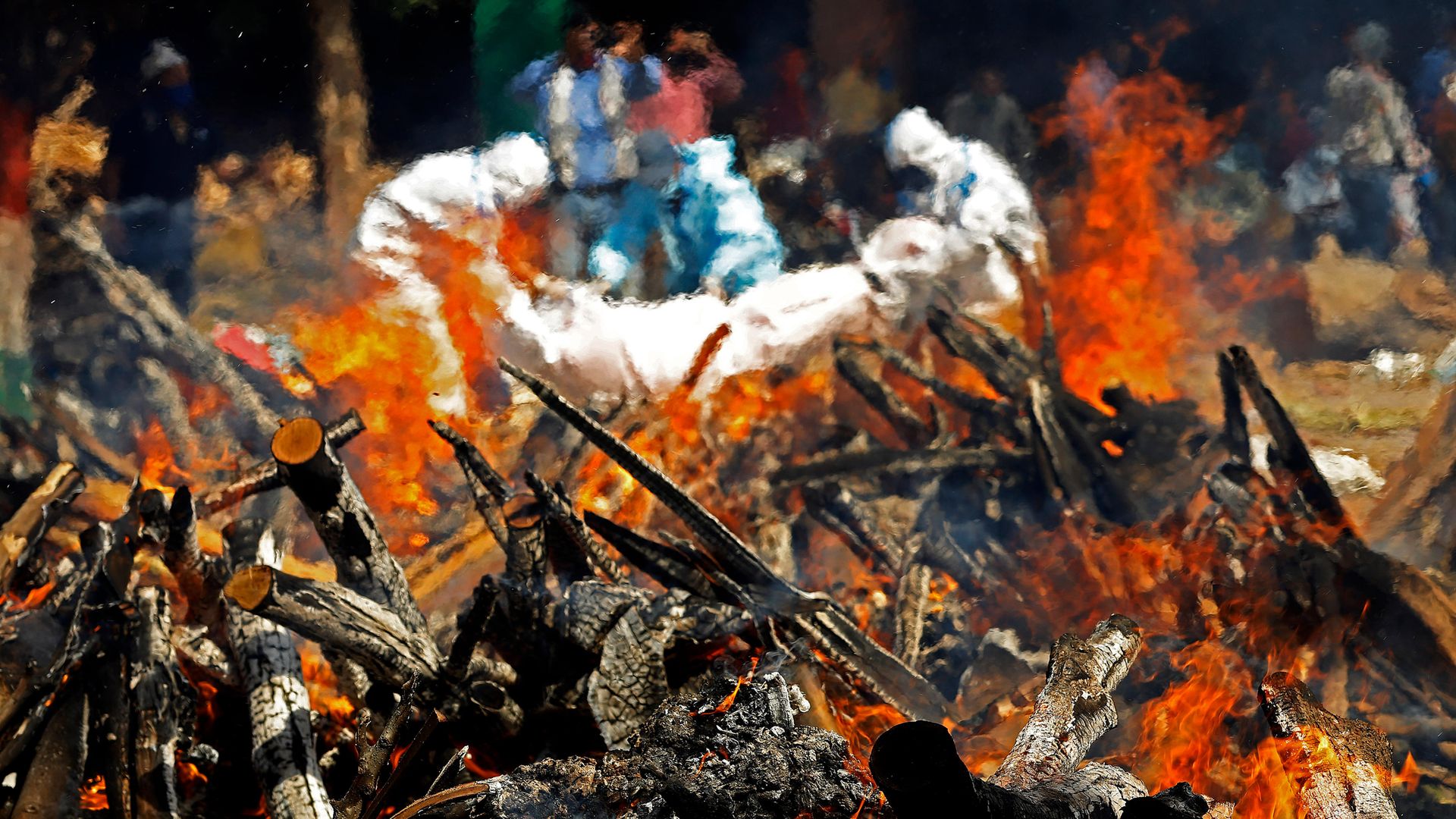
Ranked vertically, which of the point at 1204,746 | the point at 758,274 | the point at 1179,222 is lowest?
the point at 1204,746

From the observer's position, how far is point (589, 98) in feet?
33.2

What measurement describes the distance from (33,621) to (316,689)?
2.04 meters

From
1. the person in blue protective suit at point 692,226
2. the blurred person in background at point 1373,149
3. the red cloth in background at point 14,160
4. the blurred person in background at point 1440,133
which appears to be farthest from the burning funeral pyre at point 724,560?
the blurred person in background at point 1440,133

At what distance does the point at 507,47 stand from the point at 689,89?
2010 mm

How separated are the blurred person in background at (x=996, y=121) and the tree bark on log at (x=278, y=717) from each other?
849cm

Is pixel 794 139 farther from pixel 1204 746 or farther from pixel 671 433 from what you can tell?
pixel 1204 746

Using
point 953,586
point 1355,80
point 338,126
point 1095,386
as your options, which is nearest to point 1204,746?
point 953,586

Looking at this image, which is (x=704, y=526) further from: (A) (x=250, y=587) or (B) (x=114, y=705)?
(B) (x=114, y=705)

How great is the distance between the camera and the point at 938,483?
8.62 metres

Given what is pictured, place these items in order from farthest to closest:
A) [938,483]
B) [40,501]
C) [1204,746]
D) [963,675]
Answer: [938,483], [40,501], [963,675], [1204,746]

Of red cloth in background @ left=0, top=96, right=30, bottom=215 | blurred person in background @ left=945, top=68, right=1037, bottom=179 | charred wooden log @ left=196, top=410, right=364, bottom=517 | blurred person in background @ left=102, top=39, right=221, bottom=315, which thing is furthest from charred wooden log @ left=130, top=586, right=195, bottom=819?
blurred person in background @ left=945, top=68, right=1037, bottom=179

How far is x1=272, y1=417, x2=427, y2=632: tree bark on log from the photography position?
4.89m

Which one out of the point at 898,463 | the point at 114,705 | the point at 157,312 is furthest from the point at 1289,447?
the point at 157,312

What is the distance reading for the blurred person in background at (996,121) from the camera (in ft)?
33.6
